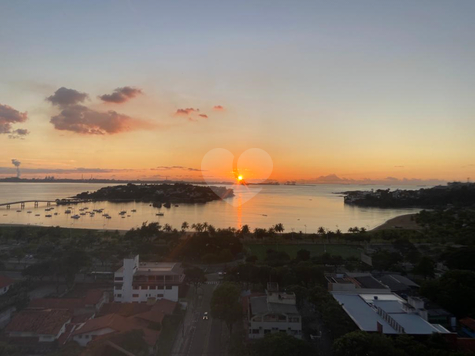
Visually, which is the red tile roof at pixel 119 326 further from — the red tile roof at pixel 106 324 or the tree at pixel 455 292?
the tree at pixel 455 292

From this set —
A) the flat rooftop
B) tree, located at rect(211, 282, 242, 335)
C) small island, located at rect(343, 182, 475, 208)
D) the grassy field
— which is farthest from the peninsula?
tree, located at rect(211, 282, 242, 335)

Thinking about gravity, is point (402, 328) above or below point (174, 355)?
above

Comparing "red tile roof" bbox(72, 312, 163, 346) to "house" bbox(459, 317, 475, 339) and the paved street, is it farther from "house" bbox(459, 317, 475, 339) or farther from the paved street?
"house" bbox(459, 317, 475, 339)

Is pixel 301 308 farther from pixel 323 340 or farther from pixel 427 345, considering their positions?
pixel 427 345

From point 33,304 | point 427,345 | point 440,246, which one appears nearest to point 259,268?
point 427,345

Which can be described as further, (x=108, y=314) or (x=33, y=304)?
(x=33, y=304)

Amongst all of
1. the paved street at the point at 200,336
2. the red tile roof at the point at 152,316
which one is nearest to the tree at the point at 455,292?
the paved street at the point at 200,336
